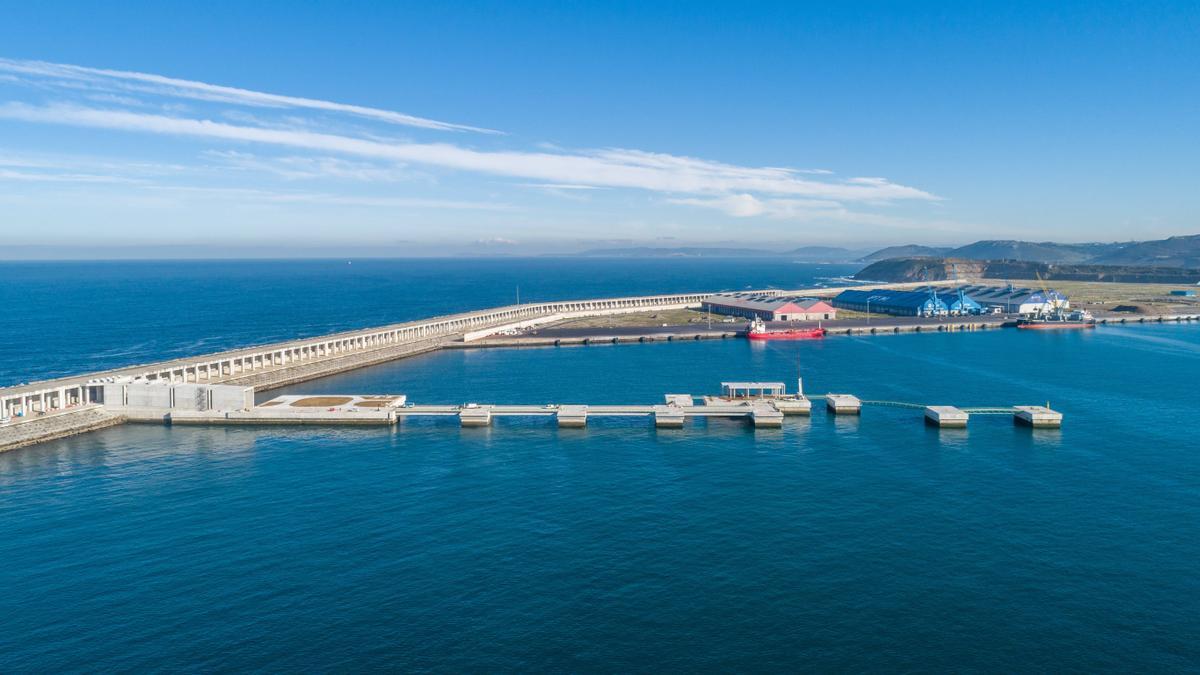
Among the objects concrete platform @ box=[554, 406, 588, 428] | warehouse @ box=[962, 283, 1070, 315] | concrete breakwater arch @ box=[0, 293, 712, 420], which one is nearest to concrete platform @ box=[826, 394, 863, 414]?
concrete platform @ box=[554, 406, 588, 428]

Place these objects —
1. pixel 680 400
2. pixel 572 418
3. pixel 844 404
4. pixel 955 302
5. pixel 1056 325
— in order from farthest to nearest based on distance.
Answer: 1. pixel 955 302
2. pixel 1056 325
3. pixel 680 400
4. pixel 844 404
5. pixel 572 418

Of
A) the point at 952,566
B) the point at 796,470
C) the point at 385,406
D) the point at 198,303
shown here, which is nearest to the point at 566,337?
the point at 385,406

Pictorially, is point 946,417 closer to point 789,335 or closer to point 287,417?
point 287,417

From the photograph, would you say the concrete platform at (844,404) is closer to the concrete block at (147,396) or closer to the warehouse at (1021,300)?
the concrete block at (147,396)

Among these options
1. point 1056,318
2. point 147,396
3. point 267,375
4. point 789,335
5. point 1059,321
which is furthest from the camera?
point 1056,318

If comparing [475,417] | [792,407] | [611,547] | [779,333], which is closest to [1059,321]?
[779,333]

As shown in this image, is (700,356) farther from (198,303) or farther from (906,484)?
(198,303)

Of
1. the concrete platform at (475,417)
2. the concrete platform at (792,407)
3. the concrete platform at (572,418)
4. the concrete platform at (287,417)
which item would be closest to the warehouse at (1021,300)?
the concrete platform at (792,407)

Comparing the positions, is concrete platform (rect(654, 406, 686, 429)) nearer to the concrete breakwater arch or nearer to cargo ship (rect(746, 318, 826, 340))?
the concrete breakwater arch
